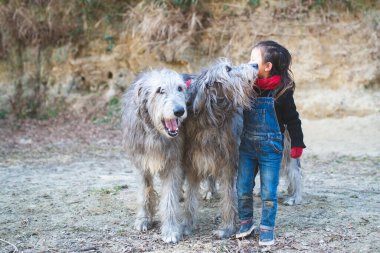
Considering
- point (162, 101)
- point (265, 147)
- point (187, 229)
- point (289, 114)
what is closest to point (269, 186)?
point (265, 147)

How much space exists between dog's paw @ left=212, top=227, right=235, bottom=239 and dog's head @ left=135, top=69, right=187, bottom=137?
44.1 inches

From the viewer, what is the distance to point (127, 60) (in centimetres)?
1359

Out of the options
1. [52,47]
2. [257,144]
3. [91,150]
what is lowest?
[91,150]

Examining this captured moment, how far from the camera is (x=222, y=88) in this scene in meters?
4.57

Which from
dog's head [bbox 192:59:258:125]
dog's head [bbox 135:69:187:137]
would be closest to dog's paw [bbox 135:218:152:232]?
dog's head [bbox 135:69:187:137]

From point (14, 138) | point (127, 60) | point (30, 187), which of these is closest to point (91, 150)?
point (14, 138)

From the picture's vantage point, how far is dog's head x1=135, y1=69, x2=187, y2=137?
4.37 metres

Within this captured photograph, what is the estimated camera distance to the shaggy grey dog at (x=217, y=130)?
453 cm

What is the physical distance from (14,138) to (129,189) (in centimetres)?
564

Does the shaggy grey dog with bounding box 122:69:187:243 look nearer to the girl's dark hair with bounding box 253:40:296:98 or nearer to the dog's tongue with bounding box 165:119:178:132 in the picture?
the dog's tongue with bounding box 165:119:178:132

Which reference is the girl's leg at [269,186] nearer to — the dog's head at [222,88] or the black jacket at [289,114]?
the black jacket at [289,114]

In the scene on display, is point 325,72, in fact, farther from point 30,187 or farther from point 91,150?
point 30,187

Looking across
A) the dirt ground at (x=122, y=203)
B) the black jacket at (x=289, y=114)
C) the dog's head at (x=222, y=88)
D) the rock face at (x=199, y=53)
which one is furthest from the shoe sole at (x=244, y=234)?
the rock face at (x=199, y=53)

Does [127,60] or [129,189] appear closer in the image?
[129,189]
